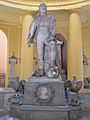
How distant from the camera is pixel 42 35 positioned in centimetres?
611

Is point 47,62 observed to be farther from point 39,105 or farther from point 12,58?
point 12,58

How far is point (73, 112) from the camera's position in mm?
5273

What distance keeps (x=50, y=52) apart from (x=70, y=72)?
527 cm

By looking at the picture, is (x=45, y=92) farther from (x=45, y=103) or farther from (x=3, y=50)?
(x=3, y=50)

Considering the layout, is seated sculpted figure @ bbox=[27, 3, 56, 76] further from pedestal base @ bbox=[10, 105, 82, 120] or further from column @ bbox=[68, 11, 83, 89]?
column @ bbox=[68, 11, 83, 89]

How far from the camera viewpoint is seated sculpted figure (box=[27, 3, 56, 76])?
19.7ft

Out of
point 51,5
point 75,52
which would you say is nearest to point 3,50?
point 51,5

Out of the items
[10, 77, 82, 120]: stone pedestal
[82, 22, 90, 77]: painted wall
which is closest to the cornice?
[82, 22, 90, 77]: painted wall

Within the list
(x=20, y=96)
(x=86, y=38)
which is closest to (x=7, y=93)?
(x=20, y=96)

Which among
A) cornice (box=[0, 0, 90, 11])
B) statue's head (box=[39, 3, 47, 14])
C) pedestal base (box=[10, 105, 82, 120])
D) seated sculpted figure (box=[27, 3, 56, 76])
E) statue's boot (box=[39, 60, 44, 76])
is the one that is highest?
cornice (box=[0, 0, 90, 11])

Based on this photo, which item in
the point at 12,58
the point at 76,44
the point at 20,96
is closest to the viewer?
the point at 20,96

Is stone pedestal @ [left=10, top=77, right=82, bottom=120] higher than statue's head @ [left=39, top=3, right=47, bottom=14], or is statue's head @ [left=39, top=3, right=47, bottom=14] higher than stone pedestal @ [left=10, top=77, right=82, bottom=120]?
statue's head @ [left=39, top=3, right=47, bottom=14]

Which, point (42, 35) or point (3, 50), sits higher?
point (3, 50)

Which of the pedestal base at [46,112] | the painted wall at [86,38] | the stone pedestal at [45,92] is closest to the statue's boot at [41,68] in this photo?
the stone pedestal at [45,92]
